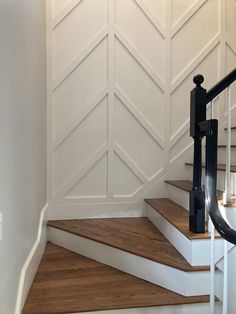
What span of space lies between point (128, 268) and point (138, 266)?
0.32ft

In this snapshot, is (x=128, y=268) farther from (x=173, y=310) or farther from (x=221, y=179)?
(x=221, y=179)

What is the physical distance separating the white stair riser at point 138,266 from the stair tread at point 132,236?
0.11 ft

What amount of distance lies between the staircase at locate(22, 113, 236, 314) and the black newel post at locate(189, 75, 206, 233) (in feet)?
0.25

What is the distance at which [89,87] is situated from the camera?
2725 mm

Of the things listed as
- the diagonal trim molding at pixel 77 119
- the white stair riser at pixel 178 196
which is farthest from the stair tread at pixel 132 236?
the diagonal trim molding at pixel 77 119

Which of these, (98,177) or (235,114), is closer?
(98,177)

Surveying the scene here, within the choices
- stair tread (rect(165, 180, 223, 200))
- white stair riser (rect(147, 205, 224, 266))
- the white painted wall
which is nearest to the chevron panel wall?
stair tread (rect(165, 180, 223, 200))

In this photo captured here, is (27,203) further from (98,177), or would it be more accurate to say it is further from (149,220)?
(149,220)

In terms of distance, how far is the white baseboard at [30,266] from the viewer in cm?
149

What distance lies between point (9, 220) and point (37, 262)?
80cm

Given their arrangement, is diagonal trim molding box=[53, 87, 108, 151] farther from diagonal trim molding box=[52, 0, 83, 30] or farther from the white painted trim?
diagonal trim molding box=[52, 0, 83, 30]

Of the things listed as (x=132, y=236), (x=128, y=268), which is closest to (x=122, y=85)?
(x=132, y=236)

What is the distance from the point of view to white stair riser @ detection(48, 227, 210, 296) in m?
1.64

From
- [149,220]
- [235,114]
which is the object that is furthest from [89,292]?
[235,114]
